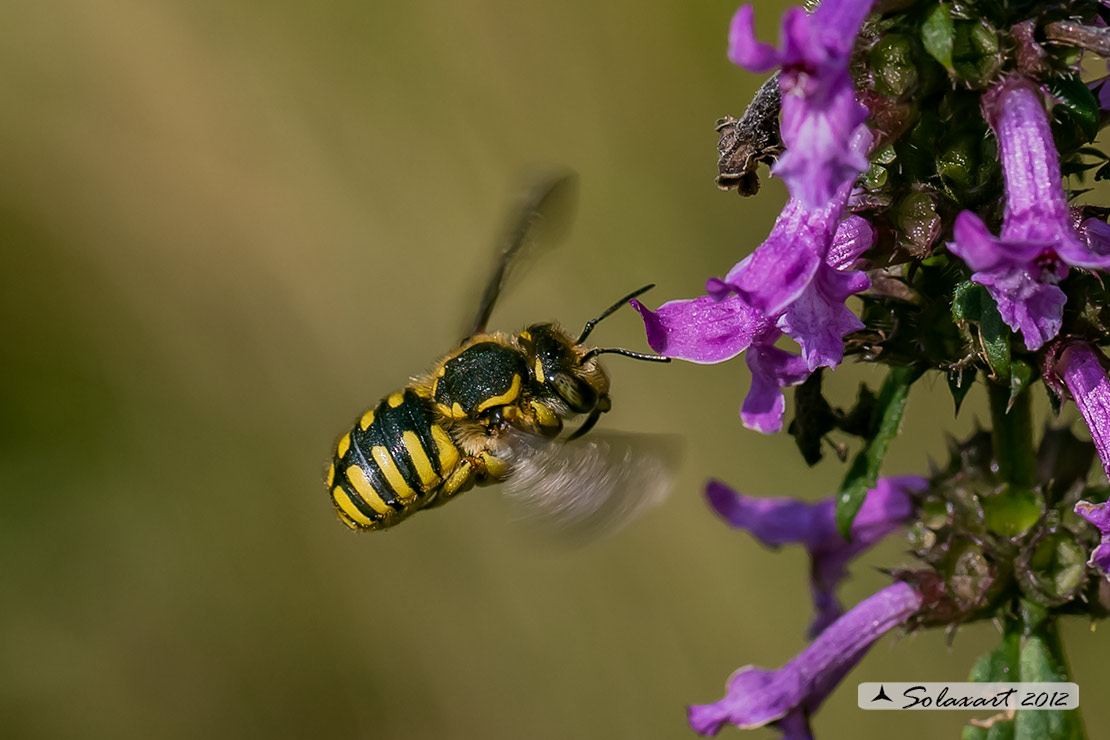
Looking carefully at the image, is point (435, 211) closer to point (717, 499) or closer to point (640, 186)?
point (640, 186)

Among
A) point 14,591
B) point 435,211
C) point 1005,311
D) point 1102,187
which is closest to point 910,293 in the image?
point 1005,311

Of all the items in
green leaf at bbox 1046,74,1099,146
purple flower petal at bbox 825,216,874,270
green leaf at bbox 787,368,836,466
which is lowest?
green leaf at bbox 787,368,836,466

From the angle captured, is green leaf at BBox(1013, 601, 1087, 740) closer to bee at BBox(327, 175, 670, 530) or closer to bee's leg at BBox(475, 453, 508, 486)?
bee at BBox(327, 175, 670, 530)

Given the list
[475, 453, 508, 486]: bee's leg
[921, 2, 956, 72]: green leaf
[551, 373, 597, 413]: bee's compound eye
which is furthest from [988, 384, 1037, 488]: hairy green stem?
[475, 453, 508, 486]: bee's leg

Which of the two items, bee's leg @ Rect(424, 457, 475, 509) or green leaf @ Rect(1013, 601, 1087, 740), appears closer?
green leaf @ Rect(1013, 601, 1087, 740)

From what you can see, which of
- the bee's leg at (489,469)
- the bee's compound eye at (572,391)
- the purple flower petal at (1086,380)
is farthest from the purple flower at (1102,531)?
the bee's leg at (489,469)
